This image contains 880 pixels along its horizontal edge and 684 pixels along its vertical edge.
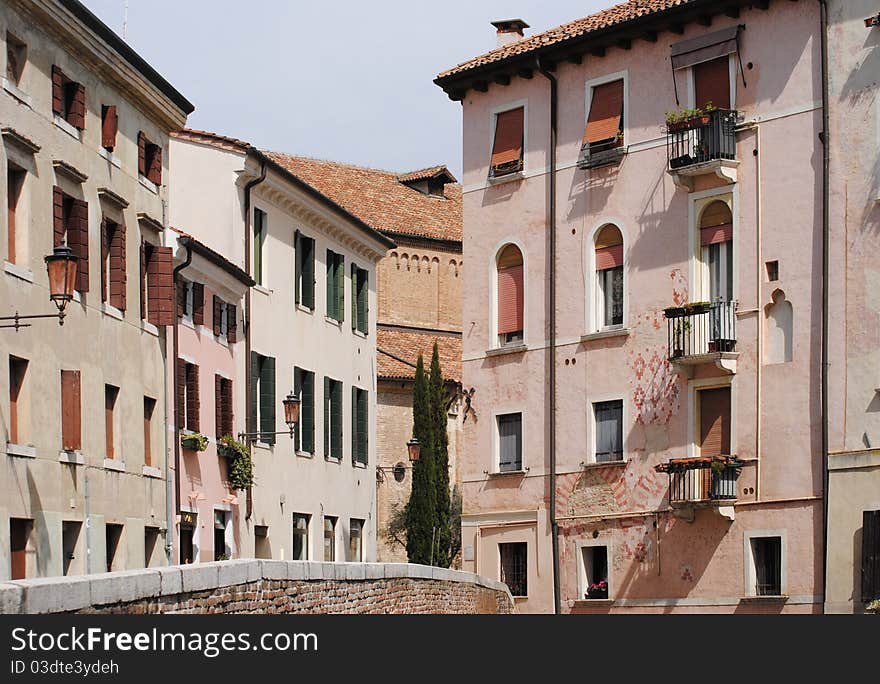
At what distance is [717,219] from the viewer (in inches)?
1487

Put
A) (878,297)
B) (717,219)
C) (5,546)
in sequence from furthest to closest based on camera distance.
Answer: (717,219) < (878,297) < (5,546)

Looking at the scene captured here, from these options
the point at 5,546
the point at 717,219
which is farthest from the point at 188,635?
the point at 717,219

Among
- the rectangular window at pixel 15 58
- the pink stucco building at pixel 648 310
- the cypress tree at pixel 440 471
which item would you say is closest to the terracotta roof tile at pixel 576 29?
the pink stucco building at pixel 648 310

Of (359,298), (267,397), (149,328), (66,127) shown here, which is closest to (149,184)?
(149,328)

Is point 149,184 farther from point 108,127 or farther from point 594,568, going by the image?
point 594,568

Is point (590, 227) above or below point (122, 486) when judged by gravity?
above

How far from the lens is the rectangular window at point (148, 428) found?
110ft

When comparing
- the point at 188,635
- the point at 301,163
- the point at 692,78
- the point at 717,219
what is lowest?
the point at 188,635

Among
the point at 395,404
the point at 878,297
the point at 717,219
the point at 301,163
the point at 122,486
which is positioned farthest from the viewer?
the point at 301,163

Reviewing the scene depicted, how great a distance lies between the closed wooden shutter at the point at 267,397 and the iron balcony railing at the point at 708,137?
10331 mm

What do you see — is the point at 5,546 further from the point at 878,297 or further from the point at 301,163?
the point at 301,163

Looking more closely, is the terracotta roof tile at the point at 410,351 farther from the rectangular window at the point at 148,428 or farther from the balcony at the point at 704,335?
the rectangular window at the point at 148,428

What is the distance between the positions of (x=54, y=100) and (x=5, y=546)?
24.0 feet

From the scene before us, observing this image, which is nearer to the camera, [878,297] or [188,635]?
[188,635]
